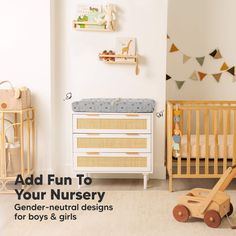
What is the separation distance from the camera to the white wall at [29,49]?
3375mm

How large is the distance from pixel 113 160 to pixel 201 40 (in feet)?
5.39

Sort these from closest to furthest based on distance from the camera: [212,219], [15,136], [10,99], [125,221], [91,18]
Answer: [212,219], [125,221], [10,99], [15,136], [91,18]

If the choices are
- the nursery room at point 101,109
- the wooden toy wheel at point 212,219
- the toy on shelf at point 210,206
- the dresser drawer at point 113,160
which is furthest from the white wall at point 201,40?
the wooden toy wheel at point 212,219

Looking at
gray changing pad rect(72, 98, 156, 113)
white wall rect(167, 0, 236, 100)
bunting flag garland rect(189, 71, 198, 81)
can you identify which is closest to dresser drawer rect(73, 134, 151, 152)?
gray changing pad rect(72, 98, 156, 113)

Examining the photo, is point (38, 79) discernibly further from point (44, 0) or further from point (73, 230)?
point (73, 230)

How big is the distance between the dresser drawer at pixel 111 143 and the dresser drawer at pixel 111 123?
0.04 meters

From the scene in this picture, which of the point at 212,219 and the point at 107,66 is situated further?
the point at 107,66

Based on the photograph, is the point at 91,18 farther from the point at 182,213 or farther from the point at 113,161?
the point at 182,213

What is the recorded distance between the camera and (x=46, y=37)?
3.41 metres

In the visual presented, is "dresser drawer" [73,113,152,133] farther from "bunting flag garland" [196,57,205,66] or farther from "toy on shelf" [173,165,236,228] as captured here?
"bunting flag garland" [196,57,205,66]

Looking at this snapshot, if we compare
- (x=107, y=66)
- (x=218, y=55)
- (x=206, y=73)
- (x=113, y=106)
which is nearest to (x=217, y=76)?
(x=206, y=73)

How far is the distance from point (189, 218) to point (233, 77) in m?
1.94

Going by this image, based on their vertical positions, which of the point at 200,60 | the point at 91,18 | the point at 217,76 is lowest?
the point at 217,76

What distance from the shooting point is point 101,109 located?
3244mm
